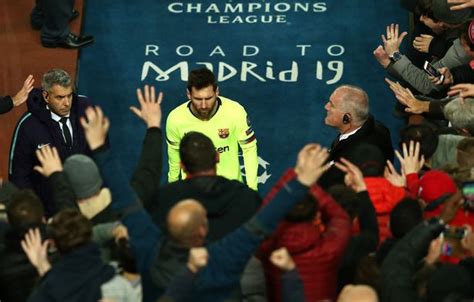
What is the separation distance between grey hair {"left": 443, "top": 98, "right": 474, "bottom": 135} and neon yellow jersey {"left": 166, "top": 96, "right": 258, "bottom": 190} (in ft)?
5.43

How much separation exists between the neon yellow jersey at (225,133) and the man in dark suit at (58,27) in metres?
4.10

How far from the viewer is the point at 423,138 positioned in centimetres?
898

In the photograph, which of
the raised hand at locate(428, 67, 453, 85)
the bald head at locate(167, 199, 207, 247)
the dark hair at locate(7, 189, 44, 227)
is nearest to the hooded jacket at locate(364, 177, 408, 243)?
the bald head at locate(167, 199, 207, 247)

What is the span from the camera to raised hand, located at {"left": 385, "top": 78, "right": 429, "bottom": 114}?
389 inches

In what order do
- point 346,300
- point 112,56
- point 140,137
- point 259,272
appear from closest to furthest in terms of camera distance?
1. point 346,300
2. point 259,272
3. point 140,137
4. point 112,56

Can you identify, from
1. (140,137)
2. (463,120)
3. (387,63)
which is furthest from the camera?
(140,137)

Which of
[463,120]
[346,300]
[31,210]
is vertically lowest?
[346,300]

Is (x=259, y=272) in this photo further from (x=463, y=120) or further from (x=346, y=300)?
(x=463, y=120)

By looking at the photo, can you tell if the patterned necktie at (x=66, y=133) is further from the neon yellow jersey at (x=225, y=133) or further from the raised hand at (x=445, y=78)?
the raised hand at (x=445, y=78)

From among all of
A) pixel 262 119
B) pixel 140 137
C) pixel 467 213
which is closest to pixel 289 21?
pixel 262 119

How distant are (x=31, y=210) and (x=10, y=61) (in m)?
6.48

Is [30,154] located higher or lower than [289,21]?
lower

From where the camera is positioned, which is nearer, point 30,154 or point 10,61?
point 30,154

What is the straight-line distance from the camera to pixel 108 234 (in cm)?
752
